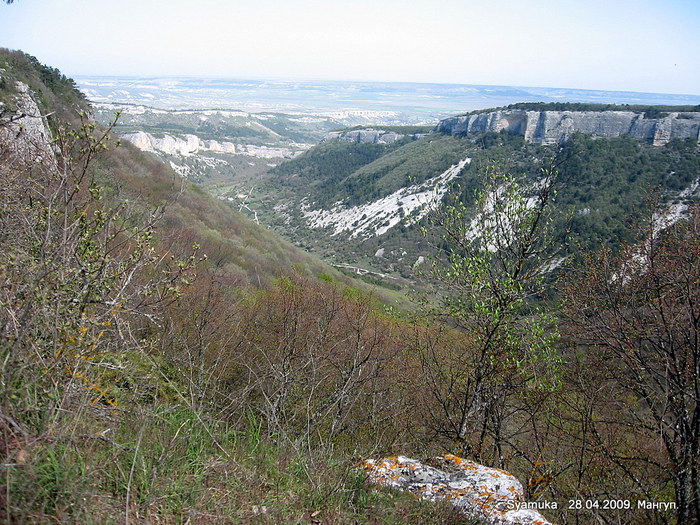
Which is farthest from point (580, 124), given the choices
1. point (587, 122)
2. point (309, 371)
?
point (309, 371)

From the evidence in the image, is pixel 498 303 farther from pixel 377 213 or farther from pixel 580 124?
pixel 580 124

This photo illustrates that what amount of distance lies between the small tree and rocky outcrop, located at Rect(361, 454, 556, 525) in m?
1.97

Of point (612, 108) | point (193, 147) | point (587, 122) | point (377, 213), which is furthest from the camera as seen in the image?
point (193, 147)

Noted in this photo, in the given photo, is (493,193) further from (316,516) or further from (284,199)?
(284,199)

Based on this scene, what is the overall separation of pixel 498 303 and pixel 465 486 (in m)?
3.06

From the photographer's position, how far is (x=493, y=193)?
680 centimetres

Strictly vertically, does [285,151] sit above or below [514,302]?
above

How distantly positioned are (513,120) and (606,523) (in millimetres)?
78654

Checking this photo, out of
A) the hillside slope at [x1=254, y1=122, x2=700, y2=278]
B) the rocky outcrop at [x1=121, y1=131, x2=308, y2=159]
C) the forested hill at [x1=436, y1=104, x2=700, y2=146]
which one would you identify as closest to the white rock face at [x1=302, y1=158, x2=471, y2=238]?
the hillside slope at [x1=254, y1=122, x2=700, y2=278]

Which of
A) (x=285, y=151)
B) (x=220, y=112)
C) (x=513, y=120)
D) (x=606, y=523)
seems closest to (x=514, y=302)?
(x=606, y=523)

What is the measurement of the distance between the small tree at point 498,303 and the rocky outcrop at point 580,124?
61.4m

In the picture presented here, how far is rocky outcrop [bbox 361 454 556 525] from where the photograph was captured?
10.5 ft

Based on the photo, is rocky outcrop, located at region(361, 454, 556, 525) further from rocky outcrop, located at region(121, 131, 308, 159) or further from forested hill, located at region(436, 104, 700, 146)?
Result: rocky outcrop, located at region(121, 131, 308, 159)

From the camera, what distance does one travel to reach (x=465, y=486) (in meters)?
3.64
